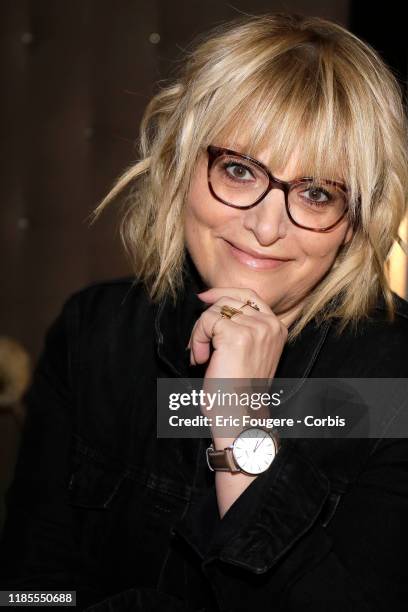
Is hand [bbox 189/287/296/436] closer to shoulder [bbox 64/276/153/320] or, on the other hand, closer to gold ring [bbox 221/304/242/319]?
gold ring [bbox 221/304/242/319]

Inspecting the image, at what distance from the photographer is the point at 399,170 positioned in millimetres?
1334

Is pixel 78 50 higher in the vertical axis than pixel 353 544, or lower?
higher

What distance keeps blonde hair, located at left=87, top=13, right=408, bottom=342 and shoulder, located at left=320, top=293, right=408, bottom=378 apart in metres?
0.02

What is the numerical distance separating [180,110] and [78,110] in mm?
1633

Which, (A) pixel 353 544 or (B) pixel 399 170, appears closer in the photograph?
(A) pixel 353 544

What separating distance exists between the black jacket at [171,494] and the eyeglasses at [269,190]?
248mm

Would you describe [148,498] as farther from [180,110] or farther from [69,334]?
[180,110]

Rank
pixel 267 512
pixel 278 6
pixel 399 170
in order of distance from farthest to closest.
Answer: pixel 278 6, pixel 399 170, pixel 267 512

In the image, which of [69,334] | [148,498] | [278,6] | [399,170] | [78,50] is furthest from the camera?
[78,50]

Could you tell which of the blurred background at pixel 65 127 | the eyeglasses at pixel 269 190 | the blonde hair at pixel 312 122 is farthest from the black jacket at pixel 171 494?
the blurred background at pixel 65 127

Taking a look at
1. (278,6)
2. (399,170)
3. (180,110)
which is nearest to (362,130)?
(399,170)

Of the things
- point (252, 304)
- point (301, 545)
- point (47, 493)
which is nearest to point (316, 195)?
point (252, 304)

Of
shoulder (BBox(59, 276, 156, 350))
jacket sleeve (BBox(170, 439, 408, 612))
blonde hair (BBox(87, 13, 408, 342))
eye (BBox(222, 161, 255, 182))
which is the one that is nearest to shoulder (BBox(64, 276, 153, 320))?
shoulder (BBox(59, 276, 156, 350))

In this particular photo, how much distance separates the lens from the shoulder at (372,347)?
138 centimetres
